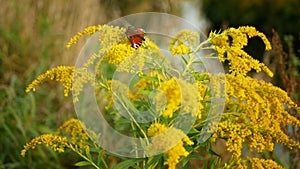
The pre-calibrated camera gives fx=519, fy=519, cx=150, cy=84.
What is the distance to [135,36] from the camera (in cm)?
258

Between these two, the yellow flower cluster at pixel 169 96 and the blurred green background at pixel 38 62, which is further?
the blurred green background at pixel 38 62

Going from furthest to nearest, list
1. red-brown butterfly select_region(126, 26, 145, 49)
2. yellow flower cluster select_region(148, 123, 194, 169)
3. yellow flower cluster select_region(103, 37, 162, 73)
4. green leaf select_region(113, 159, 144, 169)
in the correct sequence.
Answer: green leaf select_region(113, 159, 144, 169) → red-brown butterfly select_region(126, 26, 145, 49) → yellow flower cluster select_region(103, 37, 162, 73) → yellow flower cluster select_region(148, 123, 194, 169)

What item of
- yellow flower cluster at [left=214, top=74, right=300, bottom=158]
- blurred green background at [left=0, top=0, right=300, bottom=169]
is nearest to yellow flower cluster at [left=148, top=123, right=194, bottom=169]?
yellow flower cluster at [left=214, top=74, right=300, bottom=158]

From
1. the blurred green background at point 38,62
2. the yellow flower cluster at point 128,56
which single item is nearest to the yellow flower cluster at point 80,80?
the yellow flower cluster at point 128,56

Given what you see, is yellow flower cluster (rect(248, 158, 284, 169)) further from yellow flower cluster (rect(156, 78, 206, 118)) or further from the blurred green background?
the blurred green background

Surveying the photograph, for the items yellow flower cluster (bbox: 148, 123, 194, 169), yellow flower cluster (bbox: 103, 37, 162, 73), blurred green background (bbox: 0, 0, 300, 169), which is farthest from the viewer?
blurred green background (bbox: 0, 0, 300, 169)

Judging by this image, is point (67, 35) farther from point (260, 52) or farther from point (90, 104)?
point (260, 52)

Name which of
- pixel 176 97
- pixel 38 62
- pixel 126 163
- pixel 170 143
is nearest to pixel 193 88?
pixel 176 97

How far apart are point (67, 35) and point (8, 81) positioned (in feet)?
3.26

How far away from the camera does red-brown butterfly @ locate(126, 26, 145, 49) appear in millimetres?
2568

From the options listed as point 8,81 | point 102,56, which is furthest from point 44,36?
point 102,56

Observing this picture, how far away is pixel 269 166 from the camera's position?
2738 mm

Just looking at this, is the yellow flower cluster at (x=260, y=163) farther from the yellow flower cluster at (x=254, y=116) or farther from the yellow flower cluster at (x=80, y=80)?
the yellow flower cluster at (x=80, y=80)

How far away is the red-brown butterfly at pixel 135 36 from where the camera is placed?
2568 millimetres
